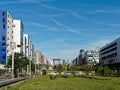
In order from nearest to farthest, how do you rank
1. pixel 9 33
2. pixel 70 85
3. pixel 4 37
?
1. pixel 70 85
2. pixel 4 37
3. pixel 9 33

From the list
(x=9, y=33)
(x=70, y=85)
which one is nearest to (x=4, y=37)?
(x=9, y=33)

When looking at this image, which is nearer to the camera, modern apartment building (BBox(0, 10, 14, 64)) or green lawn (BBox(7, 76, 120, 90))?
green lawn (BBox(7, 76, 120, 90))

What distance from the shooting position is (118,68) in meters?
174

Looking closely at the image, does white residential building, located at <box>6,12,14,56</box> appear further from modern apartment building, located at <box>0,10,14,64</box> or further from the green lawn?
the green lawn

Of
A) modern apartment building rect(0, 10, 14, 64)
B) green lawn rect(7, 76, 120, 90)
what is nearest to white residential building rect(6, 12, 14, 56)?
modern apartment building rect(0, 10, 14, 64)

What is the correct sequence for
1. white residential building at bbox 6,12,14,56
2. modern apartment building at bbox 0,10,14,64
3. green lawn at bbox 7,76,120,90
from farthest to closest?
white residential building at bbox 6,12,14,56 < modern apartment building at bbox 0,10,14,64 < green lawn at bbox 7,76,120,90

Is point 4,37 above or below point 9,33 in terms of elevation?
below

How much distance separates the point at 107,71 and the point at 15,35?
6261cm

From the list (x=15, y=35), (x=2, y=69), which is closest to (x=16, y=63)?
(x=2, y=69)

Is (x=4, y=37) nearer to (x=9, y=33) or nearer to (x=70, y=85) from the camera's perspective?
(x=9, y=33)

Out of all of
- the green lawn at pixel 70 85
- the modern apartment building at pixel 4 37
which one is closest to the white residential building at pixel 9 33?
the modern apartment building at pixel 4 37

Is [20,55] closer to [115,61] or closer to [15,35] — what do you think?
[15,35]

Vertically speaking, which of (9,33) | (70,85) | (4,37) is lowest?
(70,85)

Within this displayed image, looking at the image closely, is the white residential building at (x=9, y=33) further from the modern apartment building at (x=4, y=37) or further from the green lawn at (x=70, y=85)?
the green lawn at (x=70, y=85)
